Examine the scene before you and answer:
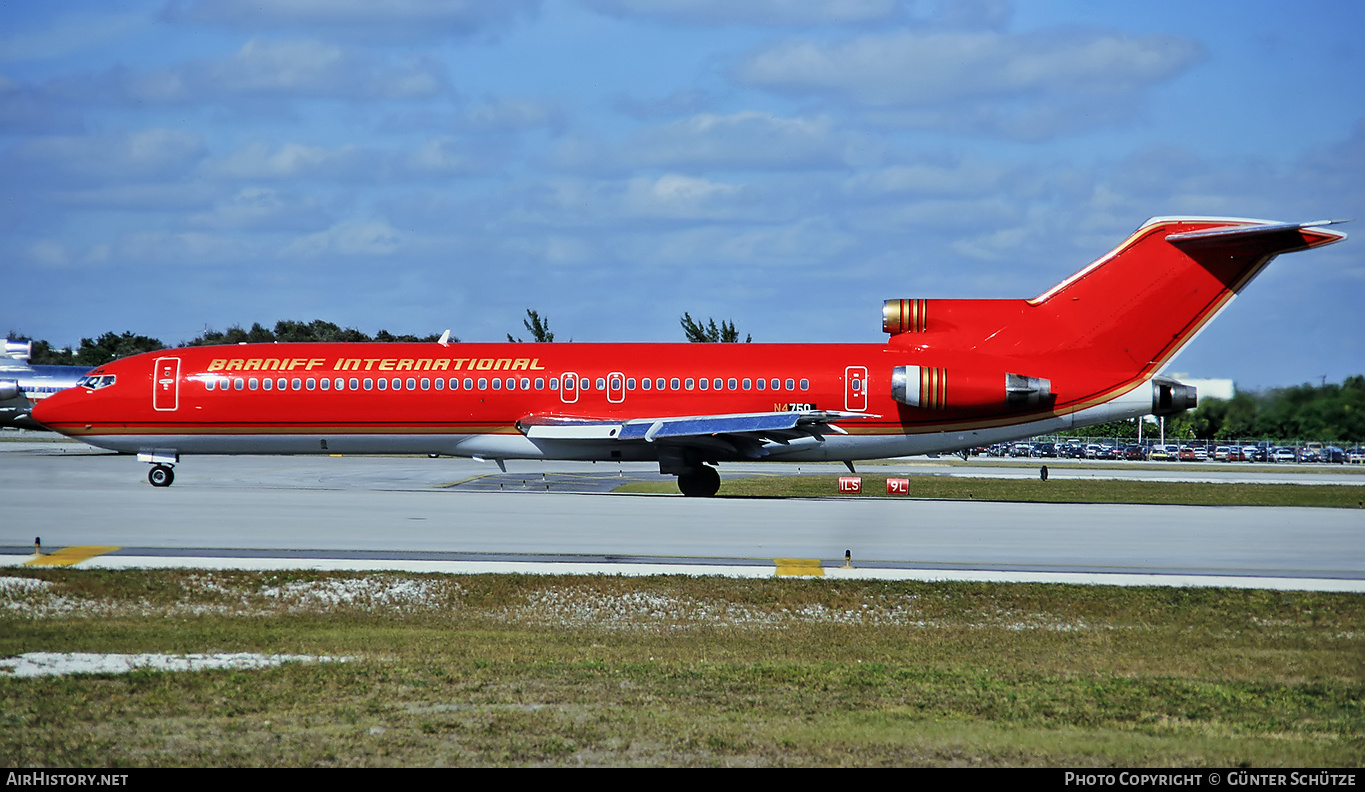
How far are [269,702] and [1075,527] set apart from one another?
62.0ft

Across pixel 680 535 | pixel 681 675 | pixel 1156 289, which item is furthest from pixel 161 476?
pixel 1156 289

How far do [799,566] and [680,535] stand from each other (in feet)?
13.5

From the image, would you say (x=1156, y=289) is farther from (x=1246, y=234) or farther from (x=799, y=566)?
(x=799, y=566)

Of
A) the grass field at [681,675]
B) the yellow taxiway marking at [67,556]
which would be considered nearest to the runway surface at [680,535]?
the yellow taxiway marking at [67,556]

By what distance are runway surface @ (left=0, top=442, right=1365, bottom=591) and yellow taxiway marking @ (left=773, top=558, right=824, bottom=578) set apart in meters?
0.06

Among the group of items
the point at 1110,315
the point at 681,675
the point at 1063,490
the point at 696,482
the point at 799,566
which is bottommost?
the point at 681,675

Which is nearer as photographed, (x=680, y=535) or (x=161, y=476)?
(x=680, y=535)

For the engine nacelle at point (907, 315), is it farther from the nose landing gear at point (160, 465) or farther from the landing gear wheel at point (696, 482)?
the nose landing gear at point (160, 465)

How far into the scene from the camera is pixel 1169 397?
1257 inches

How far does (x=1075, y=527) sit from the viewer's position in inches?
977

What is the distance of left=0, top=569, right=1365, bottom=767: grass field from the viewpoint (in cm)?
917

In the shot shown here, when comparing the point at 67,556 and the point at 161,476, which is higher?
the point at 161,476

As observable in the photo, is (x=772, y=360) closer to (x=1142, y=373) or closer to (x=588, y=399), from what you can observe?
(x=588, y=399)

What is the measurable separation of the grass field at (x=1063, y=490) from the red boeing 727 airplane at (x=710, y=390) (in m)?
3.07
